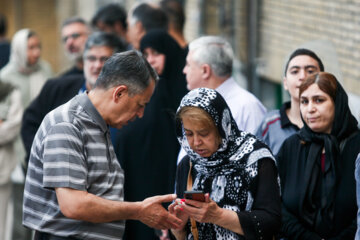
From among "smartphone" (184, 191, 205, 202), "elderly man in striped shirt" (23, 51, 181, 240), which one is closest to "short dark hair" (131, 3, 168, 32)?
"elderly man in striped shirt" (23, 51, 181, 240)

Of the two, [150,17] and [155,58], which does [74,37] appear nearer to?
[150,17]

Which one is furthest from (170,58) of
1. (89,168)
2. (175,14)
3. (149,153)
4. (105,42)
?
(89,168)

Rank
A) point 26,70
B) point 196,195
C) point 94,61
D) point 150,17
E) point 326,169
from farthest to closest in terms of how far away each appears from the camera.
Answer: point 26,70, point 150,17, point 94,61, point 326,169, point 196,195

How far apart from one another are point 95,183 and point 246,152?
782 millimetres

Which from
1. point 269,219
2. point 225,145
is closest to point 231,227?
point 269,219

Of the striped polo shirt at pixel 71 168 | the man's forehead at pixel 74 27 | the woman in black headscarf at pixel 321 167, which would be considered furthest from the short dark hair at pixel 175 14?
the striped polo shirt at pixel 71 168

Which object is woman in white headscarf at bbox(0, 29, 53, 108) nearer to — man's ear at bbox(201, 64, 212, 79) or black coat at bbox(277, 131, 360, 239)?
man's ear at bbox(201, 64, 212, 79)

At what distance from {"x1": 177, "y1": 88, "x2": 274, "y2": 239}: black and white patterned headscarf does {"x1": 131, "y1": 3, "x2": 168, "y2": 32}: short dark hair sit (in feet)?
11.2

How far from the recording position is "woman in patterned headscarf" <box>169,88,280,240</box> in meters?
3.41

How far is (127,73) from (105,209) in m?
0.69

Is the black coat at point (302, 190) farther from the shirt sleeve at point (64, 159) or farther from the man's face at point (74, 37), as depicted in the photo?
the man's face at point (74, 37)

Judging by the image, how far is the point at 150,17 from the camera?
22.5 ft

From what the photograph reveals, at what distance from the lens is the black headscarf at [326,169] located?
3902 millimetres

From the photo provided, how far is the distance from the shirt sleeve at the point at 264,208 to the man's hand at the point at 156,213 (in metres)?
0.36
